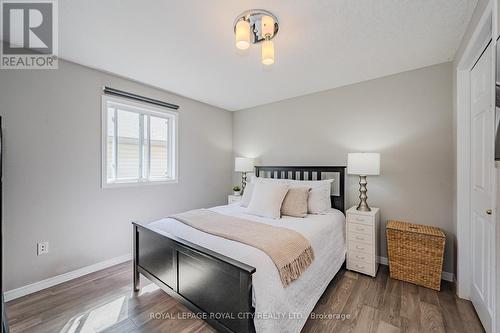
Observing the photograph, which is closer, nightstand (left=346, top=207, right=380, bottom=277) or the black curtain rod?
nightstand (left=346, top=207, right=380, bottom=277)

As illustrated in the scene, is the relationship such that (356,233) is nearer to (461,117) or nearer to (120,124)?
(461,117)

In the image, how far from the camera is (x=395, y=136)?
284cm

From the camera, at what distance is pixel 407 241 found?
245cm

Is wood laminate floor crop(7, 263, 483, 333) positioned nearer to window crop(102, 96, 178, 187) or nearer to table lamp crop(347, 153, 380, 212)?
table lamp crop(347, 153, 380, 212)

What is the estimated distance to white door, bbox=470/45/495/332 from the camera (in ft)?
5.42

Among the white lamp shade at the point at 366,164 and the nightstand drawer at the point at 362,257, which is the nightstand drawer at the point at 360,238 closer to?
the nightstand drawer at the point at 362,257

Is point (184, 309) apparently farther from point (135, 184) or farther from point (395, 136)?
point (395, 136)

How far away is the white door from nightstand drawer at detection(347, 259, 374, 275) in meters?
0.85

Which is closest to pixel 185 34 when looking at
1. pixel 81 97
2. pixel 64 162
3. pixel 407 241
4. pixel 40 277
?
pixel 81 97

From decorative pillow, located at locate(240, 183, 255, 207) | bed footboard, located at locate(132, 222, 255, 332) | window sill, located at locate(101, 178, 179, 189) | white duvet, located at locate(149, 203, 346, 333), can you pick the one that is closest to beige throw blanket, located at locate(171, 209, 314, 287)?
white duvet, located at locate(149, 203, 346, 333)

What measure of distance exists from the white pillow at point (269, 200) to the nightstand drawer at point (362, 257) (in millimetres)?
1036

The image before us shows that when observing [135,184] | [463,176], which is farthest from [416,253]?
[135,184]

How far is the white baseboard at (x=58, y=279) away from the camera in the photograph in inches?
86.3

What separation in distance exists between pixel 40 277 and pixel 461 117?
15.0 feet
